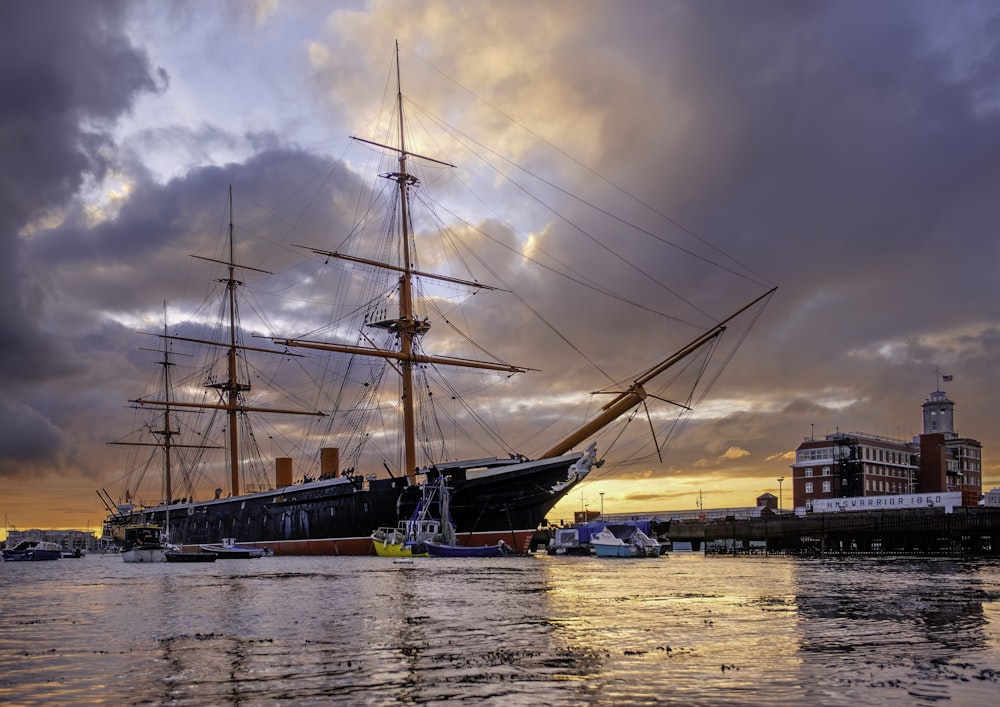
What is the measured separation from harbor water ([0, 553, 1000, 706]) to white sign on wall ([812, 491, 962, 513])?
174 ft

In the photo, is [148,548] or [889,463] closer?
[148,548]

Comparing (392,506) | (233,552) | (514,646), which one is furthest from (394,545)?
(514,646)

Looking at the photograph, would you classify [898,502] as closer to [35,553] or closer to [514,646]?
[514,646]

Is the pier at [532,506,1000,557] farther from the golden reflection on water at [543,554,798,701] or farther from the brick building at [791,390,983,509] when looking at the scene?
the golden reflection on water at [543,554,798,701]

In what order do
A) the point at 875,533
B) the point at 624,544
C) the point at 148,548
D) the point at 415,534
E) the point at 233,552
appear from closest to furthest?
the point at 415,534 < the point at 624,544 < the point at 148,548 < the point at 875,533 < the point at 233,552

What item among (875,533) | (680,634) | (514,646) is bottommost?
(875,533)

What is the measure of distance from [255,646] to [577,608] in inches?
405

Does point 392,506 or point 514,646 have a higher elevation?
point 514,646

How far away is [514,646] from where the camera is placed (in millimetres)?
17266

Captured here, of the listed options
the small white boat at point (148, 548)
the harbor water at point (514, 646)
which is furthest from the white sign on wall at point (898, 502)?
the small white boat at point (148, 548)

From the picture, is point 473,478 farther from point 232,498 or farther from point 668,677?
point 668,677

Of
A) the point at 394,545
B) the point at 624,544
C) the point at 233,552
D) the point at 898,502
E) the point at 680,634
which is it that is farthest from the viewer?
the point at 898,502

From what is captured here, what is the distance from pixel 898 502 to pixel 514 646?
7658 cm

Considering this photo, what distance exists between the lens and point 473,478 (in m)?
65.9
